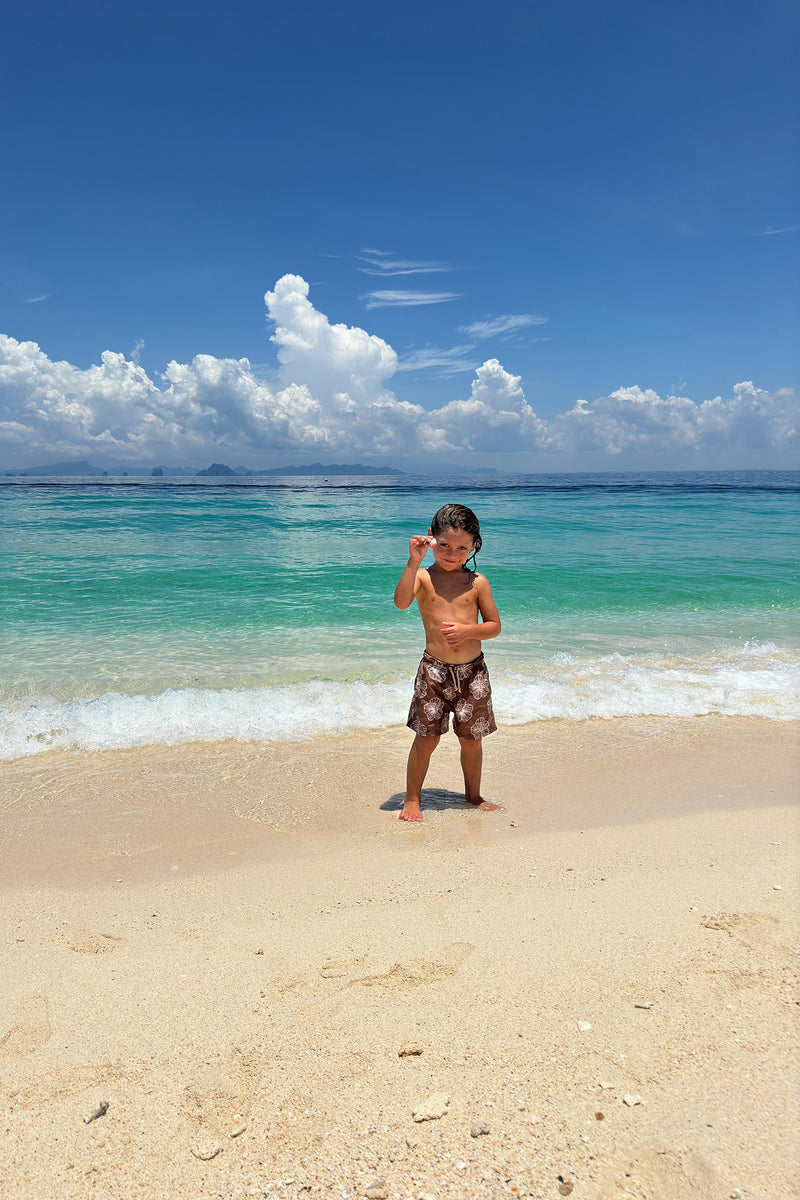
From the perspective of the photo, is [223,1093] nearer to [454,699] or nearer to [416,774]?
[416,774]

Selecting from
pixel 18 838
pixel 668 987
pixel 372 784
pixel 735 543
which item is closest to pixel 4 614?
pixel 18 838

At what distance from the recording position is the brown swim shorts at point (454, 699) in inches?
156

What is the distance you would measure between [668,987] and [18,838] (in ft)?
11.5

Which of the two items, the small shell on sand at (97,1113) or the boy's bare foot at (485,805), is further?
the boy's bare foot at (485,805)

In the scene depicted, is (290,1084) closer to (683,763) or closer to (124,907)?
(124,907)

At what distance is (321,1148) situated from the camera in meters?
1.67

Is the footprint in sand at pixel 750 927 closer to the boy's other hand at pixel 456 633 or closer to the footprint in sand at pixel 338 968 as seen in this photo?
the footprint in sand at pixel 338 968

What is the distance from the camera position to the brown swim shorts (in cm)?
396

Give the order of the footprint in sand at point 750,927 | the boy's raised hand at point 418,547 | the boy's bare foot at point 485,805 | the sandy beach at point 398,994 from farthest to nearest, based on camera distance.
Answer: the boy's bare foot at point 485,805, the boy's raised hand at point 418,547, the footprint in sand at point 750,927, the sandy beach at point 398,994

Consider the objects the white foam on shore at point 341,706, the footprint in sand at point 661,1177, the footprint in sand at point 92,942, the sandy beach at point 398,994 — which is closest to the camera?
the footprint in sand at point 661,1177

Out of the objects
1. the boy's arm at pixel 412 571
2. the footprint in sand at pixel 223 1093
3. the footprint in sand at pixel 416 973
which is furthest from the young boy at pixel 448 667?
the footprint in sand at pixel 223 1093

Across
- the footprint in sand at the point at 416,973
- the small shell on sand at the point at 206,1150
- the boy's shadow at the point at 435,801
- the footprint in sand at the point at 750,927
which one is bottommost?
the boy's shadow at the point at 435,801

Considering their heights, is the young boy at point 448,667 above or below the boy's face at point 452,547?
below

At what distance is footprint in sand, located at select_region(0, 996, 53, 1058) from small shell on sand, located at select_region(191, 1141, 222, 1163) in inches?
29.8
